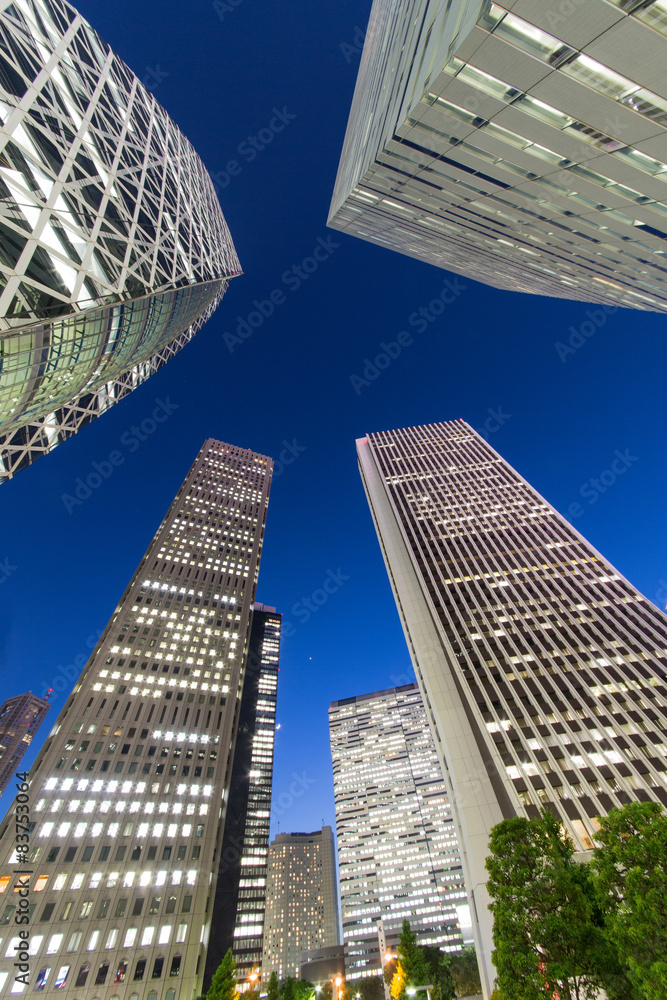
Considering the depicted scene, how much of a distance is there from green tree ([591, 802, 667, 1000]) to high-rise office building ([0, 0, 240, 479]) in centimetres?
3467

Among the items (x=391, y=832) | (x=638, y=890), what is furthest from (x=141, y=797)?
(x=391, y=832)

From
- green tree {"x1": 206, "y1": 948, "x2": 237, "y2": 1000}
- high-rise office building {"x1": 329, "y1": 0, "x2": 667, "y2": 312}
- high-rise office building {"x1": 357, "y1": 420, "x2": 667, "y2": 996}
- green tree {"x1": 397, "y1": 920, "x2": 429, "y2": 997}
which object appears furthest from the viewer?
green tree {"x1": 397, "y1": 920, "x2": 429, "y2": 997}

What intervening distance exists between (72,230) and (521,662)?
5981 centimetres

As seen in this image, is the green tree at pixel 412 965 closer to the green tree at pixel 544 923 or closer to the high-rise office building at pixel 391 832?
the green tree at pixel 544 923

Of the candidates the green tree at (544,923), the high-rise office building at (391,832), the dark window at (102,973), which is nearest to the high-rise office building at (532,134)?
the green tree at (544,923)

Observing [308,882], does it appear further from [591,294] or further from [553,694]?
[591,294]

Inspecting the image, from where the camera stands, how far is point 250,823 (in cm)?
10250

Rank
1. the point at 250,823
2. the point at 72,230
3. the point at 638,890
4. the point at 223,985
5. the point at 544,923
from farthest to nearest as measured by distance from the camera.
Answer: the point at 250,823, the point at 223,985, the point at 72,230, the point at 544,923, the point at 638,890

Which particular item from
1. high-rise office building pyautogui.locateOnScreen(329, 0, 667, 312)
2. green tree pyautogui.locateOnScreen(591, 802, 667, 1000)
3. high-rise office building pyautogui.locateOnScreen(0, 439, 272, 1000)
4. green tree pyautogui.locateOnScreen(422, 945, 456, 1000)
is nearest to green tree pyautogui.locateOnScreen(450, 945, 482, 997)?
green tree pyautogui.locateOnScreen(422, 945, 456, 1000)

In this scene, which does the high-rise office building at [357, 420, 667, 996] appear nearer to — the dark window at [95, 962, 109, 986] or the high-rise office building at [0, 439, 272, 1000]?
the high-rise office building at [0, 439, 272, 1000]

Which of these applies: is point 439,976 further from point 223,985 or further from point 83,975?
point 83,975

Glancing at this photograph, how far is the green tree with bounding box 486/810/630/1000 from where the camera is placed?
14805 millimetres

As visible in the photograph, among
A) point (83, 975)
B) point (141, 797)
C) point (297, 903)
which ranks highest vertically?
Answer: point (297, 903)

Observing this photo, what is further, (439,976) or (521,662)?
(439,976)
